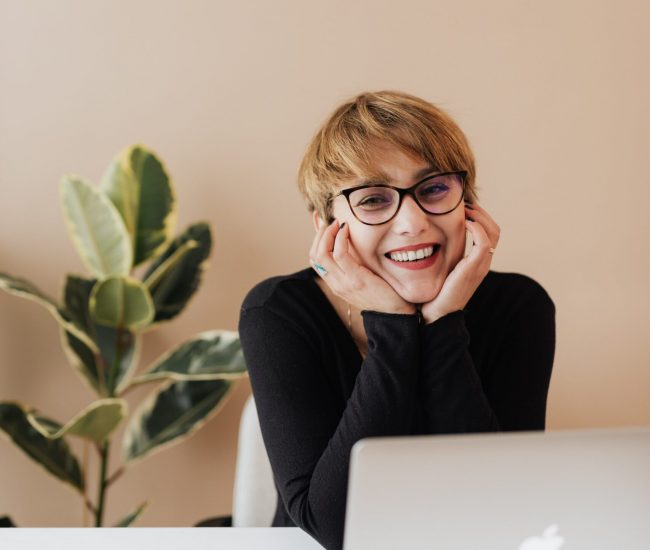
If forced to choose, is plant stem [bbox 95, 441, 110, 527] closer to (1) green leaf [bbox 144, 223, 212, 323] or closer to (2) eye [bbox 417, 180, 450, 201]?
(1) green leaf [bbox 144, 223, 212, 323]

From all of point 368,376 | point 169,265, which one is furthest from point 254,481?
point 169,265

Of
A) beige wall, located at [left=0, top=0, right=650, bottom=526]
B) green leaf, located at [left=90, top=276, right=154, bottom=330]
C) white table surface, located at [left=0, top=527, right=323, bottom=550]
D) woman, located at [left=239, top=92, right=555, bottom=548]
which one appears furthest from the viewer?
beige wall, located at [left=0, top=0, right=650, bottom=526]

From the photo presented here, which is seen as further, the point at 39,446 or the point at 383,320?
the point at 39,446

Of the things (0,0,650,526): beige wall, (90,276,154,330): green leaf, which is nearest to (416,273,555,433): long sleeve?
(90,276,154,330): green leaf

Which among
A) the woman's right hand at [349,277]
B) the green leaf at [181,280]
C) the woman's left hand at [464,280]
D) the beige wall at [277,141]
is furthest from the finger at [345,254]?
the beige wall at [277,141]

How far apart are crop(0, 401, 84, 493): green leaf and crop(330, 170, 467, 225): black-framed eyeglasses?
1.15 meters

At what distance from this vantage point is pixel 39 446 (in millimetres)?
2092

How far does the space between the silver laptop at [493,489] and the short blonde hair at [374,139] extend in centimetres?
67

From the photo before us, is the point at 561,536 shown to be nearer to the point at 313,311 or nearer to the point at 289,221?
the point at 313,311

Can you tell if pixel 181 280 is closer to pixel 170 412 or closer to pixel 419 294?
pixel 170 412

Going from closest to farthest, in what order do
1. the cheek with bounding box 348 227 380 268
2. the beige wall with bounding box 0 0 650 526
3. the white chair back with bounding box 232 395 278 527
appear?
the cheek with bounding box 348 227 380 268 → the white chair back with bounding box 232 395 278 527 → the beige wall with bounding box 0 0 650 526

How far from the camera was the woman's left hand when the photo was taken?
4.39 feet

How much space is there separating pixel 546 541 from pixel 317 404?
60cm

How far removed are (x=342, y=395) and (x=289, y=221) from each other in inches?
40.8
